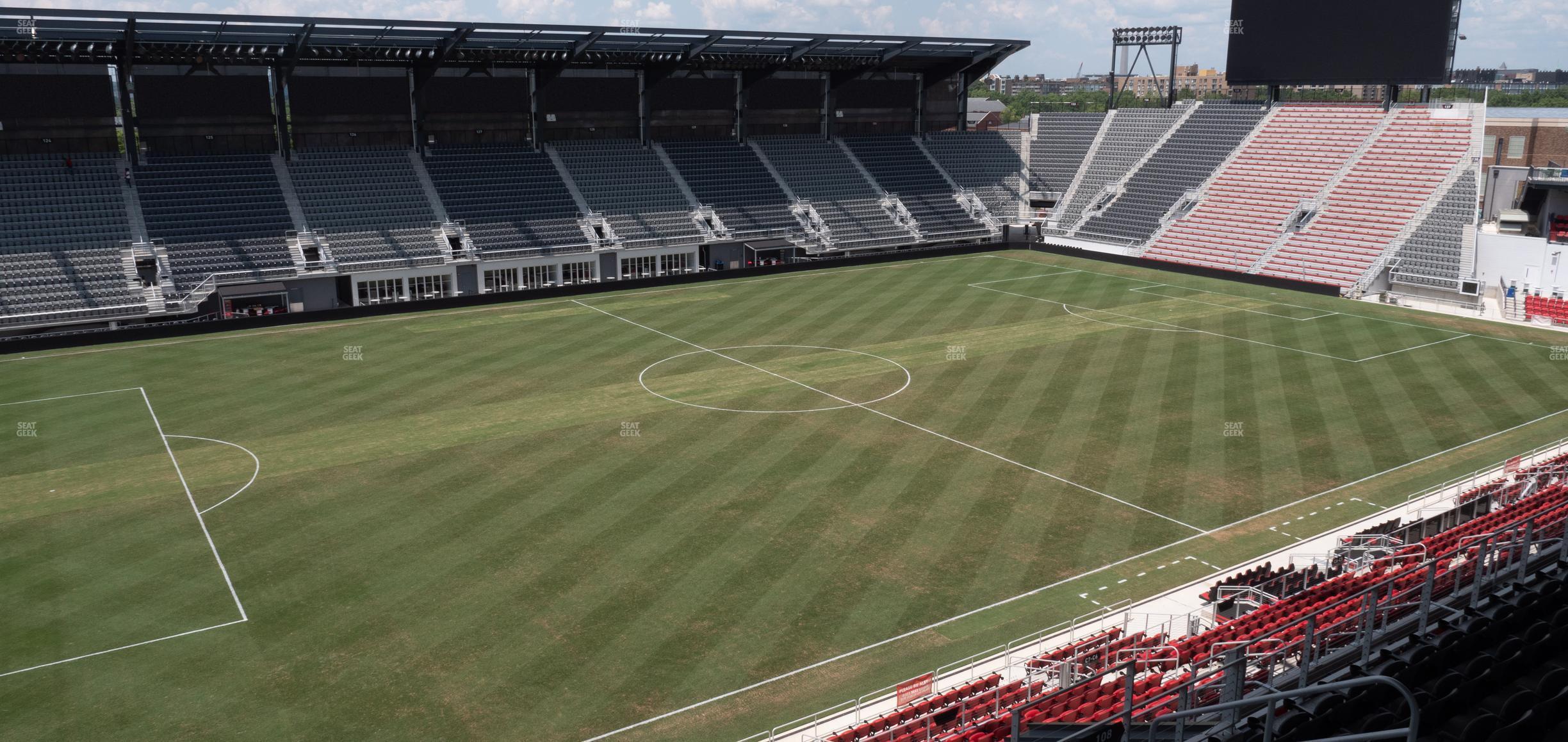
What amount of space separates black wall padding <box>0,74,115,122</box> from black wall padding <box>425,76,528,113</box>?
15.4 m

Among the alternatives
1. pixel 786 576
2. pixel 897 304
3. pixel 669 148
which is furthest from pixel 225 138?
pixel 786 576

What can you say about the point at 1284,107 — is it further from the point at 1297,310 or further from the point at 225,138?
the point at 225,138

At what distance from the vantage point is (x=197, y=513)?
23.5 m

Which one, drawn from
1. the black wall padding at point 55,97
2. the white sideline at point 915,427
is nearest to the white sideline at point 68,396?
the white sideline at point 915,427

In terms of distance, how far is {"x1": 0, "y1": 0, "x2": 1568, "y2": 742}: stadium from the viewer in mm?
15891

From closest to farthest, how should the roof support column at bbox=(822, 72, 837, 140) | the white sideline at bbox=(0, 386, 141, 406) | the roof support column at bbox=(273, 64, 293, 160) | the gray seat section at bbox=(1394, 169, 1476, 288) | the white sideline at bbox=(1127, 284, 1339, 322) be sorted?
the white sideline at bbox=(0, 386, 141, 406)
the white sideline at bbox=(1127, 284, 1339, 322)
the gray seat section at bbox=(1394, 169, 1476, 288)
the roof support column at bbox=(273, 64, 293, 160)
the roof support column at bbox=(822, 72, 837, 140)

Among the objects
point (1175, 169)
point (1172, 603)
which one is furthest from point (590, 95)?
point (1172, 603)

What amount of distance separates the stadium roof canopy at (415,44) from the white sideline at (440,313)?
13.7 m

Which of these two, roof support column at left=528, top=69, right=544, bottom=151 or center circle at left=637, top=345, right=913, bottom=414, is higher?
roof support column at left=528, top=69, right=544, bottom=151

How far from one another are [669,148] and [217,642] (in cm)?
5189

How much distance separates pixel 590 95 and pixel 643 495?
44.4 m

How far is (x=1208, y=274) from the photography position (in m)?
54.7

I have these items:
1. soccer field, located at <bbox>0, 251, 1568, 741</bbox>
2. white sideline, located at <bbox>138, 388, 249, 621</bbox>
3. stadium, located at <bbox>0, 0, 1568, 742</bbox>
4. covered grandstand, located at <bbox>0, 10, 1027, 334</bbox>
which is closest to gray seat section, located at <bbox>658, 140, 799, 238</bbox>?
covered grandstand, located at <bbox>0, 10, 1027, 334</bbox>

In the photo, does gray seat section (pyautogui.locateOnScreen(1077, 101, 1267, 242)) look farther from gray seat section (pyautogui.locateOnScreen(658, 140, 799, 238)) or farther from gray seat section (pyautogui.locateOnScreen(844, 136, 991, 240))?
gray seat section (pyautogui.locateOnScreen(658, 140, 799, 238))
